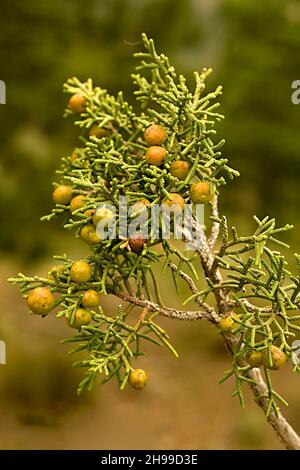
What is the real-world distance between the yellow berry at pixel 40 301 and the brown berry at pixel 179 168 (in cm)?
30

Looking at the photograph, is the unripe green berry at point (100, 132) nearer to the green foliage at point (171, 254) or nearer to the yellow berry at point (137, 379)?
the green foliage at point (171, 254)

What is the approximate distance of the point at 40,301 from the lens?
1.11 meters

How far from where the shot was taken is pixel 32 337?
443 centimetres

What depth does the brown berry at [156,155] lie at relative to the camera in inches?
41.9

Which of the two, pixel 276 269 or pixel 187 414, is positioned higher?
pixel 187 414

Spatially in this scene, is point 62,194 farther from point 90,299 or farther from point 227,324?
point 227,324

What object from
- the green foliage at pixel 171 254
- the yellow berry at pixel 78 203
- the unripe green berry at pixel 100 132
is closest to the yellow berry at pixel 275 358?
the green foliage at pixel 171 254

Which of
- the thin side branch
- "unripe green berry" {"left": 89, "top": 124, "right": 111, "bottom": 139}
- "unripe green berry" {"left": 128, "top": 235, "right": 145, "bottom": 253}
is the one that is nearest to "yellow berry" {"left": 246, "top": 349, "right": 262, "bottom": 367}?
the thin side branch

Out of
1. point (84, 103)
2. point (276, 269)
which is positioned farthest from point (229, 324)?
Result: point (84, 103)

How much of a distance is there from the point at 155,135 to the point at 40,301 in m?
0.34

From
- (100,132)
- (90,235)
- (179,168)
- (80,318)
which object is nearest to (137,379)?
(80,318)

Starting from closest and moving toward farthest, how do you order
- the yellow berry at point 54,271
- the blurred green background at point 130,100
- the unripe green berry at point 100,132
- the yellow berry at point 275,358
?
1. the yellow berry at point 275,358
2. the yellow berry at point 54,271
3. the unripe green berry at point 100,132
4. the blurred green background at point 130,100
